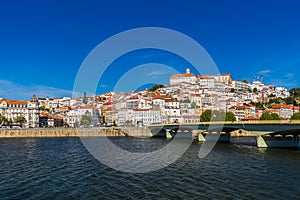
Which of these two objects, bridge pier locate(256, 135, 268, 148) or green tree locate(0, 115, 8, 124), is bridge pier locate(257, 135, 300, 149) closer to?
bridge pier locate(256, 135, 268, 148)

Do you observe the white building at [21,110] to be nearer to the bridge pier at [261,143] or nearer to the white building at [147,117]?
the white building at [147,117]

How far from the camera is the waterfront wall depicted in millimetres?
85725

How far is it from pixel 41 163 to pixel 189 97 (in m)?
115

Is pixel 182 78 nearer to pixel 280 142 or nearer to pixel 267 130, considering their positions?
pixel 280 142

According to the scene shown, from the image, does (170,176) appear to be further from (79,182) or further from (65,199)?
(65,199)

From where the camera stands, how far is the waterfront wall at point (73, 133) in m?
85.7

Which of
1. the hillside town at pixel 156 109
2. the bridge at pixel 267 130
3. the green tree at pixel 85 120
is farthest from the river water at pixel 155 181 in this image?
the green tree at pixel 85 120

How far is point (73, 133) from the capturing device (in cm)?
9188

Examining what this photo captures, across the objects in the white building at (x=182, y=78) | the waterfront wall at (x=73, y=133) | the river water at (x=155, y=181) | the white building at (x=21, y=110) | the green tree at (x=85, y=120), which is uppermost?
the white building at (x=182, y=78)

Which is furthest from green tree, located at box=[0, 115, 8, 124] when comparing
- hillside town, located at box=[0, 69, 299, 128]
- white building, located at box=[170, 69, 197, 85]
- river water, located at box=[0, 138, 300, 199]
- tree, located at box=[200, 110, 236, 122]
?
white building, located at box=[170, 69, 197, 85]

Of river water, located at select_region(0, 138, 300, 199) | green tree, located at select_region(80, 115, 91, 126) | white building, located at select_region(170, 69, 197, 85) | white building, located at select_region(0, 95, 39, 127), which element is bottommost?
river water, located at select_region(0, 138, 300, 199)

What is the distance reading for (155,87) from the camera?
644 ft

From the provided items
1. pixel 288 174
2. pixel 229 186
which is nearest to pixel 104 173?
pixel 229 186

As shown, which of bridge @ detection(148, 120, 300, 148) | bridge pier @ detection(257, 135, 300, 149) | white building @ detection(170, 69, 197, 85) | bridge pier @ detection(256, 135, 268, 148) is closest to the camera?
bridge @ detection(148, 120, 300, 148)
